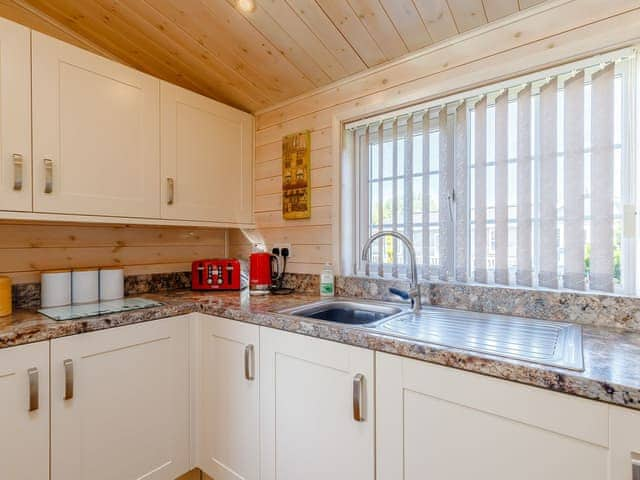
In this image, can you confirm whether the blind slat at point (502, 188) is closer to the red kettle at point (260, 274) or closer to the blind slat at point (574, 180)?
the blind slat at point (574, 180)

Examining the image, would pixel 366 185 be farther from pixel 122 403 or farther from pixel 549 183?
pixel 122 403

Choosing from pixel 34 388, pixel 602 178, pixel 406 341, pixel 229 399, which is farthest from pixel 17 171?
Answer: pixel 602 178

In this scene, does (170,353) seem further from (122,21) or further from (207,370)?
(122,21)

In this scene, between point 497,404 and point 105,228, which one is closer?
point 497,404

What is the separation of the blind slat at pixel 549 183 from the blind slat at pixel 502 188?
118mm

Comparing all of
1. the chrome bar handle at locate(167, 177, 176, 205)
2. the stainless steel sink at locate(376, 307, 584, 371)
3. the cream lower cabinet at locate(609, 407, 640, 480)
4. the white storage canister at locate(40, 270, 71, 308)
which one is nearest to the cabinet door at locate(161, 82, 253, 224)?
the chrome bar handle at locate(167, 177, 176, 205)

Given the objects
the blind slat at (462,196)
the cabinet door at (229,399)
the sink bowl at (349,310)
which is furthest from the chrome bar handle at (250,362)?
the blind slat at (462,196)

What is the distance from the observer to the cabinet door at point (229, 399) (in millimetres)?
1352

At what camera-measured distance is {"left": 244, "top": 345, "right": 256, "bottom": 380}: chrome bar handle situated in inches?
52.9

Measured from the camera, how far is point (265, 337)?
4.28 ft

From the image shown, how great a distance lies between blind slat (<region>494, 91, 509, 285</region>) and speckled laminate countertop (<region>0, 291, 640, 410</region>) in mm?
347

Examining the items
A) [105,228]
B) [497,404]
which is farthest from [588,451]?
[105,228]

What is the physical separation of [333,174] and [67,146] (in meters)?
1.20

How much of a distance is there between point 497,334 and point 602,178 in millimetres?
661
